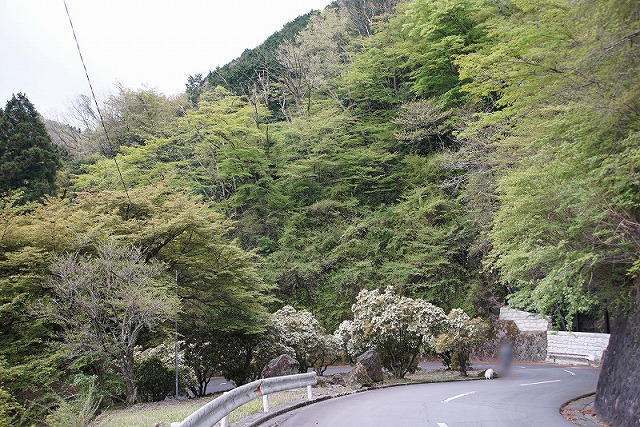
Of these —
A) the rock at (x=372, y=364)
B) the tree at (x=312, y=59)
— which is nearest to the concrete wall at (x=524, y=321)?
the rock at (x=372, y=364)

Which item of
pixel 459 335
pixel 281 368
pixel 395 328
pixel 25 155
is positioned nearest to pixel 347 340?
pixel 395 328

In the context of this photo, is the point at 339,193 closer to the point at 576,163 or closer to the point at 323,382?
the point at 323,382

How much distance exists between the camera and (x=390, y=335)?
1850cm

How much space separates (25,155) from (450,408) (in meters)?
28.3

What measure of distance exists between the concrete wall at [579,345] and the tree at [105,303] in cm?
1866

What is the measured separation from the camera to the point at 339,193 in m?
36.0

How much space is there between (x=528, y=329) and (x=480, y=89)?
17.0m

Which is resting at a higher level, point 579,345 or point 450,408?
point 450,408

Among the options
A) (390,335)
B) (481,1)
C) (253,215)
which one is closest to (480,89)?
(390,335)

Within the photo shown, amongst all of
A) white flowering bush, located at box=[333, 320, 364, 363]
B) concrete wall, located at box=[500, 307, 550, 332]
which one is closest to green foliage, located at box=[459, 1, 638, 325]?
white flowering bush, located at box=[333, 320, 364, 363]

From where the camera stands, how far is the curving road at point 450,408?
29.0 ft

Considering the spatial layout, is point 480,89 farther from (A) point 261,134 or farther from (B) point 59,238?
(A) point 261,134

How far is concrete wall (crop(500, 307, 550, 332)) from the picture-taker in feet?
86.4

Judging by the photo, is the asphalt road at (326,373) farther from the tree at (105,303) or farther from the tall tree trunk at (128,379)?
the tree at (105,303)
